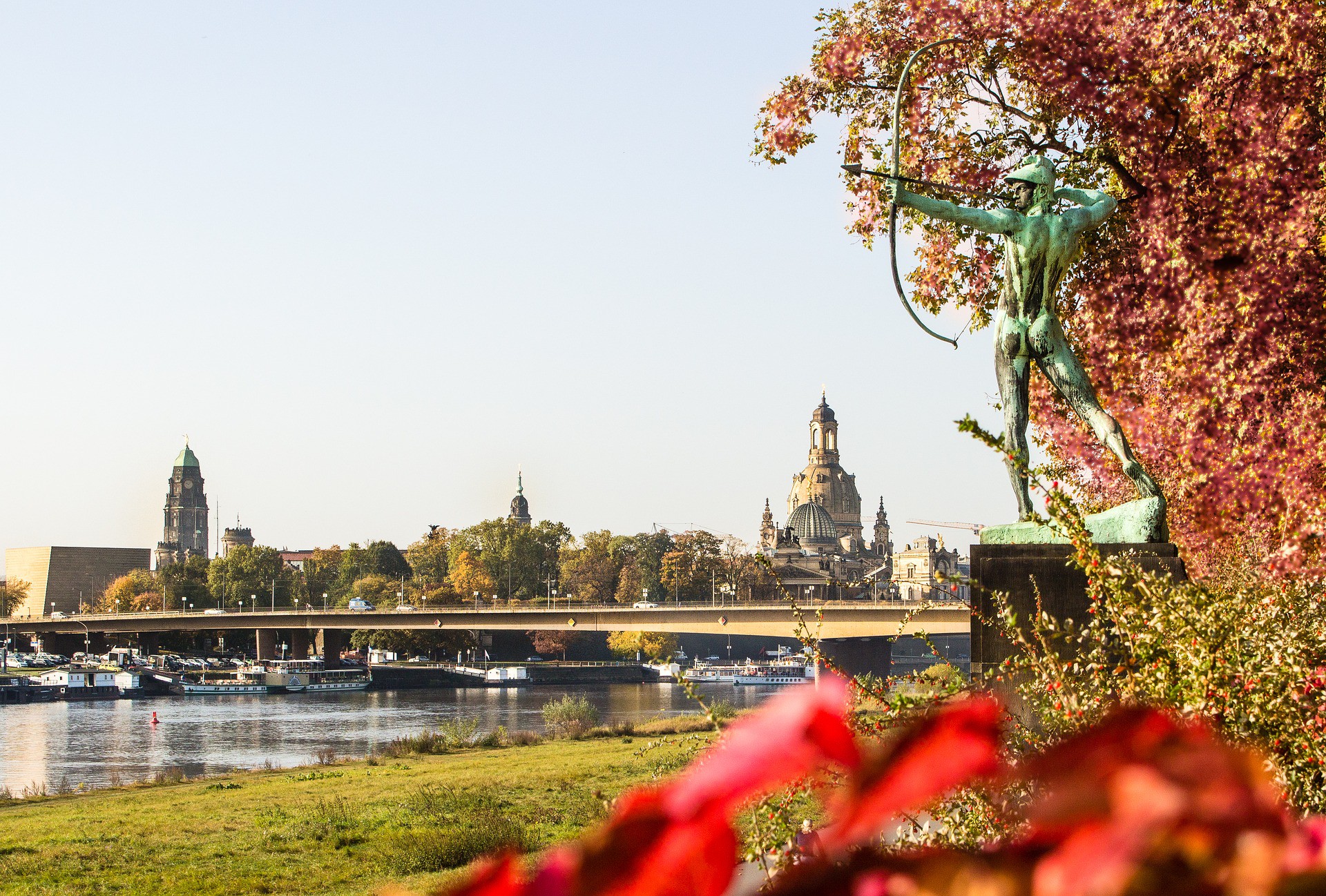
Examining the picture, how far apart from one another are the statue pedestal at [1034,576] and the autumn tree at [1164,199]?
1.84 meters

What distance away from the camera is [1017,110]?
586 inches

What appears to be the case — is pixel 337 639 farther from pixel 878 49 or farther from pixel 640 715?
pixel 878 49

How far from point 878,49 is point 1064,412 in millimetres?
4699

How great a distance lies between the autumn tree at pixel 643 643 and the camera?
92375mm

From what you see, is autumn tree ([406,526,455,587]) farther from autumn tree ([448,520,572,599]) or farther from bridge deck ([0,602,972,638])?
bridge deck ([0,602,972,638])

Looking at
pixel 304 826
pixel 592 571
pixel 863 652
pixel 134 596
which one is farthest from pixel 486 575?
pixel 304 826

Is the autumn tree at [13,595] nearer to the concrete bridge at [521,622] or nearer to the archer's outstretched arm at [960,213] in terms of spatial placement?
the concrete bridge at [521,622]

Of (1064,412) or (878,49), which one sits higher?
(878,49)

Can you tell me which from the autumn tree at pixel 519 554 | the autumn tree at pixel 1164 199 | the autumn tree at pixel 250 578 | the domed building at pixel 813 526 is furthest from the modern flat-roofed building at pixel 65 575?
the autumn tree at pixel 1164 199

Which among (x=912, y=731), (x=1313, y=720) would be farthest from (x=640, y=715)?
(x=912, y=731)

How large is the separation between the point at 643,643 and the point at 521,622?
19.7m

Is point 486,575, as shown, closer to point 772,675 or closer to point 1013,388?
point 772,675

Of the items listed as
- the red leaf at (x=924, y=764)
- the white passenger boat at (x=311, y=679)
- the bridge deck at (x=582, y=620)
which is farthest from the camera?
the white passenger boat at (x=311, y=679)

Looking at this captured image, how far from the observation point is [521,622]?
74250mm
